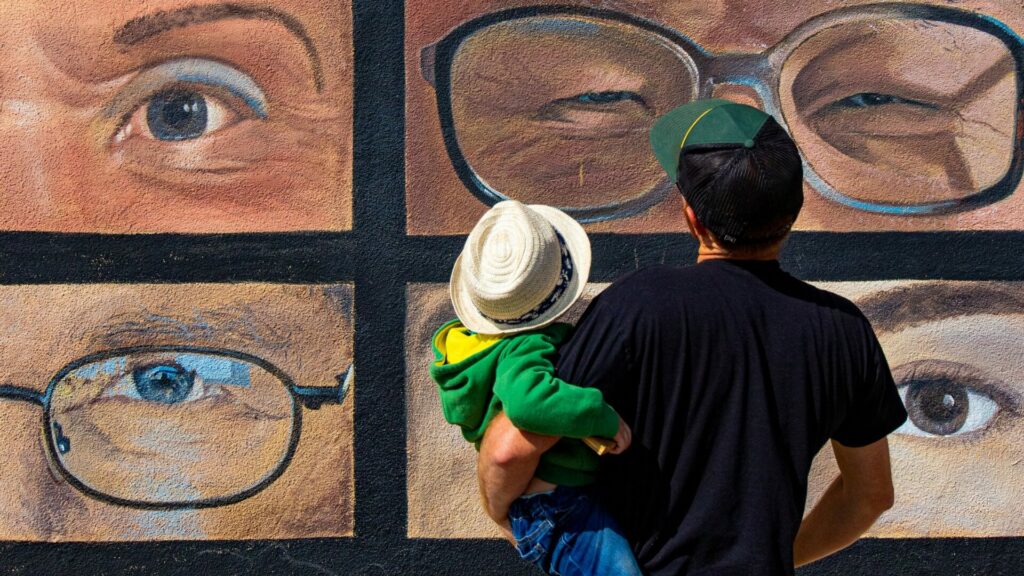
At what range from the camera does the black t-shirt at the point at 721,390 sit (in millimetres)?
1777

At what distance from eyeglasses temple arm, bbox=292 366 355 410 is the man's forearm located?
182 cm

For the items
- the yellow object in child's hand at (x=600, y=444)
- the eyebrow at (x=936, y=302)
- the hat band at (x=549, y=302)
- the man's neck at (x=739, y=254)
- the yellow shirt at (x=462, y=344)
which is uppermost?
the man's neck at (x=739, y=254)

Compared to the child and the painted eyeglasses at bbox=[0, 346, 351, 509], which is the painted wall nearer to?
the painted eyeglasses at bbox=[0, 346, 351, 509]

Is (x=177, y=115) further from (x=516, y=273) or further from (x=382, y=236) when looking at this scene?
(x=516, y=273)

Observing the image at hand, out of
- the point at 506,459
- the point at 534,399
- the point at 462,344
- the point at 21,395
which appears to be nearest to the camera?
the point at 534,399

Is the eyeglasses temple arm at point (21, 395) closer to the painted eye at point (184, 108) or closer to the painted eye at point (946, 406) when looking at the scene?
the painted eye at point (184, 108)

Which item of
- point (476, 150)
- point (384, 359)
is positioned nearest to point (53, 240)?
point (384, 359)

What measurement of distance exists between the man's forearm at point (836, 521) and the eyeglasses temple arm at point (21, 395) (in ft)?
8.75

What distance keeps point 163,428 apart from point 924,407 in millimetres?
2718

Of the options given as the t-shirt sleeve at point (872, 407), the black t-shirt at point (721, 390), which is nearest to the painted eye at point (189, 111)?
the black t-shirt at point (721, 390)

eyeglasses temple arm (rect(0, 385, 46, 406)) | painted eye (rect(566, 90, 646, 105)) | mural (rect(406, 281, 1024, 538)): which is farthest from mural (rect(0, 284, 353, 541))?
painted eye (rect(566, 90, 646, 105))

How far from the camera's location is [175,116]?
3.69 m

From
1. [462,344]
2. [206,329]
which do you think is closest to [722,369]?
[462,344]

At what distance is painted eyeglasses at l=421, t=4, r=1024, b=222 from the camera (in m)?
3.65
